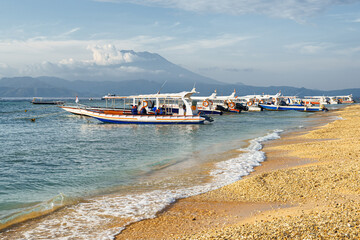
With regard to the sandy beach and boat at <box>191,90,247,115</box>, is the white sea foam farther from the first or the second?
boat at <box>191,90,247,115</box>

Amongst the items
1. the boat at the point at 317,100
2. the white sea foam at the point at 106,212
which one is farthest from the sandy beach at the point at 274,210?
the boat at the point at 317,100

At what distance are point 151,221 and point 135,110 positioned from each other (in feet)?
111

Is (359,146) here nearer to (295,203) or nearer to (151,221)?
(295,203)

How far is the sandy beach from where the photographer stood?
6.32m

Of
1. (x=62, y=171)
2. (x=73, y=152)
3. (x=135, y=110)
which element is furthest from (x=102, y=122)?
(x=62, y=171)

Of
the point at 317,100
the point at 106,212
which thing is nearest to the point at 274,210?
the point at 106,212

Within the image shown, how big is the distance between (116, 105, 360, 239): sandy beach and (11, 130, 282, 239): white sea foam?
1.72ft

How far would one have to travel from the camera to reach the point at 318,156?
51.5 feet

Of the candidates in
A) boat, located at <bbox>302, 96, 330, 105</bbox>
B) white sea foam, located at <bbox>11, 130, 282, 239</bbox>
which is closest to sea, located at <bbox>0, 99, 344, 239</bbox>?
white sea foam, located at <bbox>11, 130, 282, 239</bbox>

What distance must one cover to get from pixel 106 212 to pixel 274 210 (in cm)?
501

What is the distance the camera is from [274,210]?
838cm

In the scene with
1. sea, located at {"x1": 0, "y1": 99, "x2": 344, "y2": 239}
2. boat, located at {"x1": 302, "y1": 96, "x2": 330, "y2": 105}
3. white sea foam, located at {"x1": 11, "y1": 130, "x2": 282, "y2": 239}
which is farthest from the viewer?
boat, located at {"x1": 302, "y1": 96, "x2": 330, "y2": 105}

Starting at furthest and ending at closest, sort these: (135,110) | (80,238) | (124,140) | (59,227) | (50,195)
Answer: (135,110)
(124,140)
(50,195)
(59,227)
(80,238)

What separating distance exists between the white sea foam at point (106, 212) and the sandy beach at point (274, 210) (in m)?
0.52
